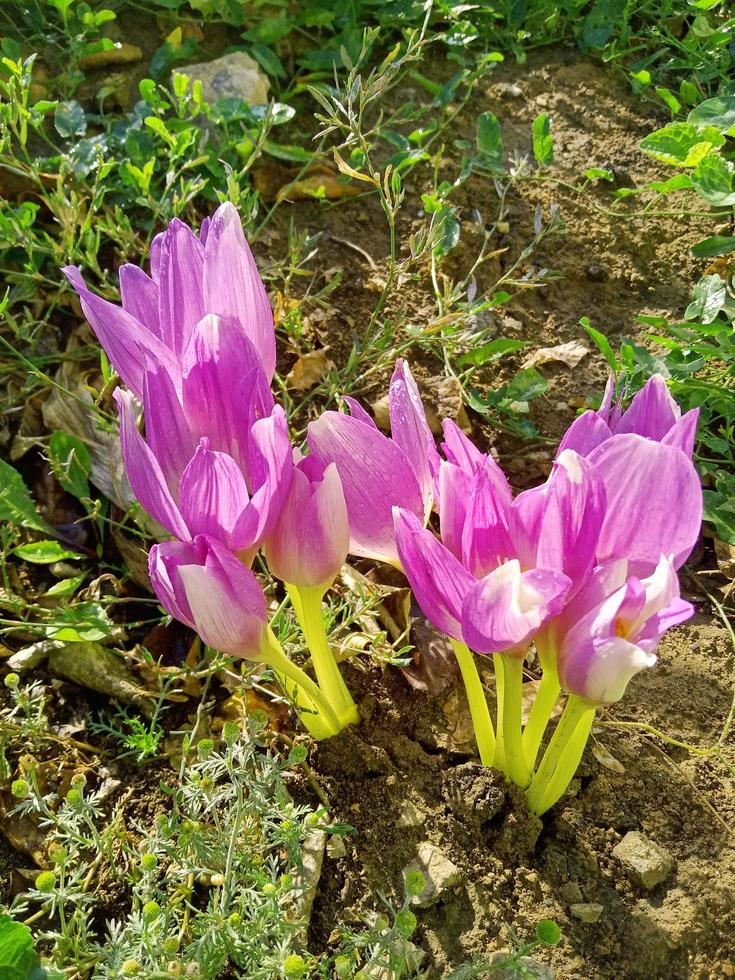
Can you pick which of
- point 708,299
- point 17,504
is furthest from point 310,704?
point 708,299

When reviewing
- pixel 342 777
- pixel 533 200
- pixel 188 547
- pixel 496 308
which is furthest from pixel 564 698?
pixel 533 200

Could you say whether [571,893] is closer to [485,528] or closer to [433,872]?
[433,872]

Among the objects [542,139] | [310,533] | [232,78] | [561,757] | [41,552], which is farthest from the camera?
[232,78]

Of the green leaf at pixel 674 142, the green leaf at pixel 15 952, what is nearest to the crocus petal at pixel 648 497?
the green leaf at pixel 15 952

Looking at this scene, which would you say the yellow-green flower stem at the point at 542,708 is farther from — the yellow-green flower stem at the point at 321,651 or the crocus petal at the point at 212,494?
the crocus petal at the point at 212,494

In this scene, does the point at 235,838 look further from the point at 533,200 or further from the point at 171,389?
the point at 533,200

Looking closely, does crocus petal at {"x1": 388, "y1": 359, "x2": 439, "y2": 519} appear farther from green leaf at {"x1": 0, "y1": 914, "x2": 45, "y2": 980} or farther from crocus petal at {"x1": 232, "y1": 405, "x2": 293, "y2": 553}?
green leaf at {"x1": 0, "y1": 914, "x2": 45, "y2": 980}
